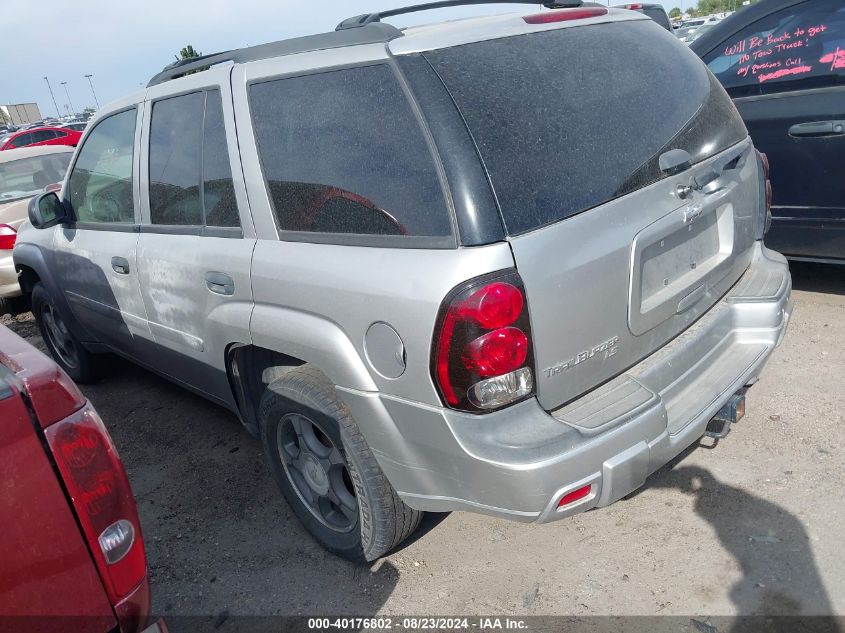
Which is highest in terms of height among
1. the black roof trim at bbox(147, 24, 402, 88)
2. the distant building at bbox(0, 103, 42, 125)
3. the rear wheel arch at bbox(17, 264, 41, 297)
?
the distant building at bbox(0, 103, 42, 125)

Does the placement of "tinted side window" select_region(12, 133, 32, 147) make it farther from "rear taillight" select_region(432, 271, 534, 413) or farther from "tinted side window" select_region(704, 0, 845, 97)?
"rear taillight" select_region(432, 271, 534, 413)

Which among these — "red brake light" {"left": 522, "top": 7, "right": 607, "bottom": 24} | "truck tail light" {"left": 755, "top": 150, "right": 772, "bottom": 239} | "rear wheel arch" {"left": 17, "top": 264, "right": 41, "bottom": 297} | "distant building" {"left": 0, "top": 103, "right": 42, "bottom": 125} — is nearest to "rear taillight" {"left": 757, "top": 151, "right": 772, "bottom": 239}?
"truck tail light" {"left": 755, "top": 150, "right": 772, "bottom": 239}

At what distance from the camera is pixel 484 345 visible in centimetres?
193

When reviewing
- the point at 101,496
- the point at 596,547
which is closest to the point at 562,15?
the point at 596,547

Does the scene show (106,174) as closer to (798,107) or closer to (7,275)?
(7,275)

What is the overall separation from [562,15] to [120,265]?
2398mm

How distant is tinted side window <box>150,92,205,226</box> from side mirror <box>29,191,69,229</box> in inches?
40.3

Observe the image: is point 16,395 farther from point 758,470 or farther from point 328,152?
point 758,470

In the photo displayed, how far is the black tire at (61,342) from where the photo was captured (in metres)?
4.64

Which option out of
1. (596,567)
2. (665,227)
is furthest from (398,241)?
(596,567)

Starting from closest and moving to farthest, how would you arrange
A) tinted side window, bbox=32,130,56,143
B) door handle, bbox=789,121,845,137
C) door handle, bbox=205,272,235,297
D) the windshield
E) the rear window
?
the rear window < door handle, bbox=205,272,235,297 < door handle, bbox=789,121,845,137 < the windshield < tinted side window, bbox=32,130,56,143

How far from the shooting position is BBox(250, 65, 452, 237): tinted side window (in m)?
2.04

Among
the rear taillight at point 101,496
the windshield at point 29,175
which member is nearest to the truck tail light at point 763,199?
the rear taillight at point 101,496

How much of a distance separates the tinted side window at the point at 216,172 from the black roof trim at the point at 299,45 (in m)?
0.19
